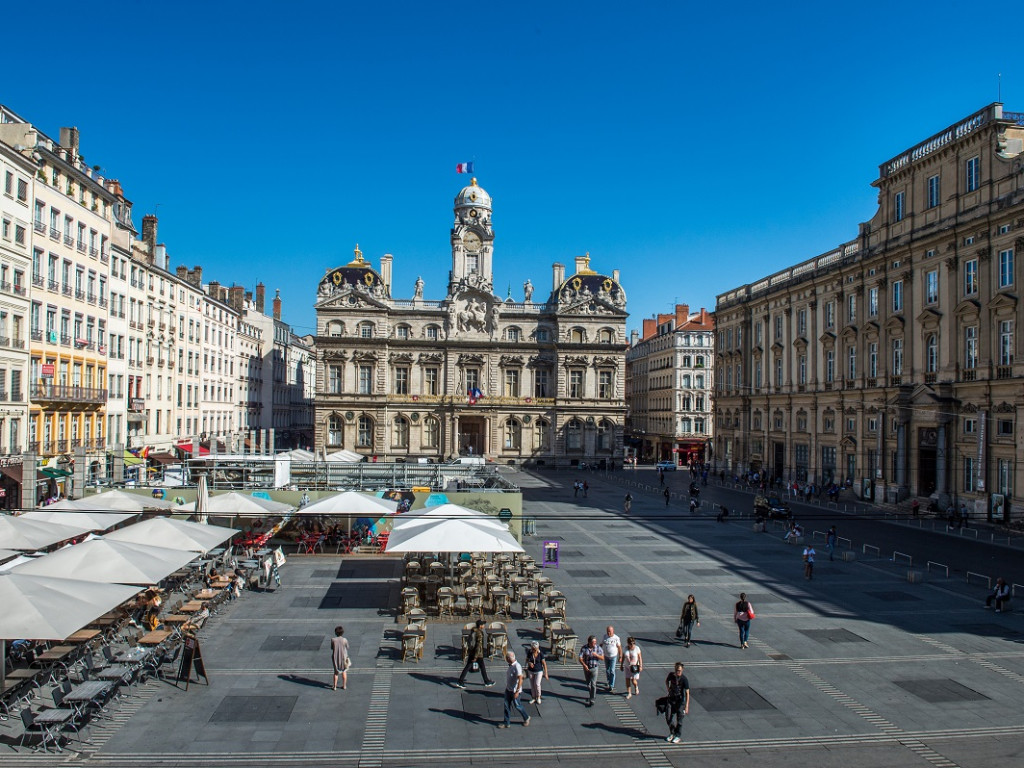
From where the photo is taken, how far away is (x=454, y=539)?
71.6 feet

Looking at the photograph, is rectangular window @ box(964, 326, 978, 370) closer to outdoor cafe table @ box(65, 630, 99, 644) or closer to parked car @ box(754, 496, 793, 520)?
parked car @ box(754, 496, 793, 520)

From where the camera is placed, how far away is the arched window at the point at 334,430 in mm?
83125

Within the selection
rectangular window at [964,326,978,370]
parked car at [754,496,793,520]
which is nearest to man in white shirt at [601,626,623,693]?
parked car at [754,496,793,520]

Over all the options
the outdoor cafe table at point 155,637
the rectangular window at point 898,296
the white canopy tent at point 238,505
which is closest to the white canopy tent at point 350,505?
the white canopy tent at point 238,505

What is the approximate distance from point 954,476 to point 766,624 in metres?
28.1


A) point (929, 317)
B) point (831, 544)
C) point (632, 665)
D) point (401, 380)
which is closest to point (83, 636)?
point (632, 665)

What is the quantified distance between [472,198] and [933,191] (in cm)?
4867

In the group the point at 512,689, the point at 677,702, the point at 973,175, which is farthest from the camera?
the point at 973,175

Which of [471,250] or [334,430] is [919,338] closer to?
[471,250]

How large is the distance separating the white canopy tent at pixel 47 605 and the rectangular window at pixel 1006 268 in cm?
4060

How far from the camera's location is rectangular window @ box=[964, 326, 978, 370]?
4241 cm

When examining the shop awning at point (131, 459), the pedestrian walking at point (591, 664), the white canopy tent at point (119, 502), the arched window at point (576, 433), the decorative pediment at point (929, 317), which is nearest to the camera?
the pedestrian walking at point (591, 664)

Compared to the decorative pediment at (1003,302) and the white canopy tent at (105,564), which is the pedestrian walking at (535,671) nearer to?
the white canopy tent at (105,564)

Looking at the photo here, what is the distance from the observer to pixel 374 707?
15.1 m
